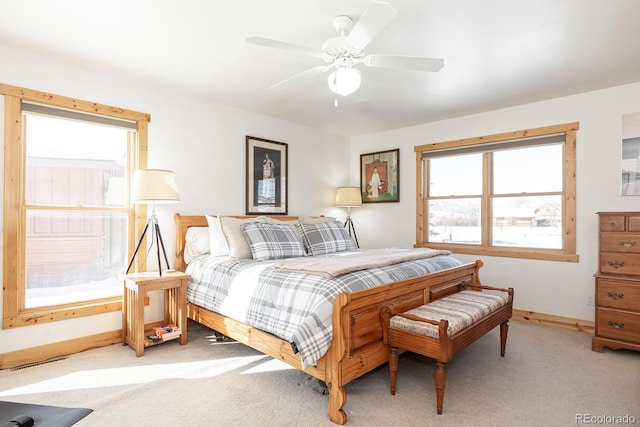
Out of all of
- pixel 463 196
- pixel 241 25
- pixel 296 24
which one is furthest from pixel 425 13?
pixel 463 196

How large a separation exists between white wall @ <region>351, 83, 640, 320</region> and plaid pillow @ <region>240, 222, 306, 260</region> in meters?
2.31

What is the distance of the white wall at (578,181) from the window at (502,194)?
0.28 ft

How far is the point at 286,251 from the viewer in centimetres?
338

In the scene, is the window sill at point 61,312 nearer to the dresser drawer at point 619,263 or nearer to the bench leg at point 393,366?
the bench leg at point 393,366

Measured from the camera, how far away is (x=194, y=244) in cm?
357

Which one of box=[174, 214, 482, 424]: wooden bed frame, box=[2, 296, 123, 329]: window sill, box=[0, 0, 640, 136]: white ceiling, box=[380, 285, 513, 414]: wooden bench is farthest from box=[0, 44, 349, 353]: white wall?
box=[380, 285, 513, 414]: wooden bench

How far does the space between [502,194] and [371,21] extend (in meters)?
3.16

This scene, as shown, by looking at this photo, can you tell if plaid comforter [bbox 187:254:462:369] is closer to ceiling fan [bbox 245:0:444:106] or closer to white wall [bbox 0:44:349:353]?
white wall [bbox 0:44:349:353]

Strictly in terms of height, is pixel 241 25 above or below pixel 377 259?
above

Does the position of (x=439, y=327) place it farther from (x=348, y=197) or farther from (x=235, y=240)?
(x=348, y=197)

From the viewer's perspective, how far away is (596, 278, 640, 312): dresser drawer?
9.50 ft

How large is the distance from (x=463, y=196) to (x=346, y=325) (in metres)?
3.14

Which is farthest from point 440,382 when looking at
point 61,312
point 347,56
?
point 61,312

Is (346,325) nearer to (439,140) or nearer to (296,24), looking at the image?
(296,24)
